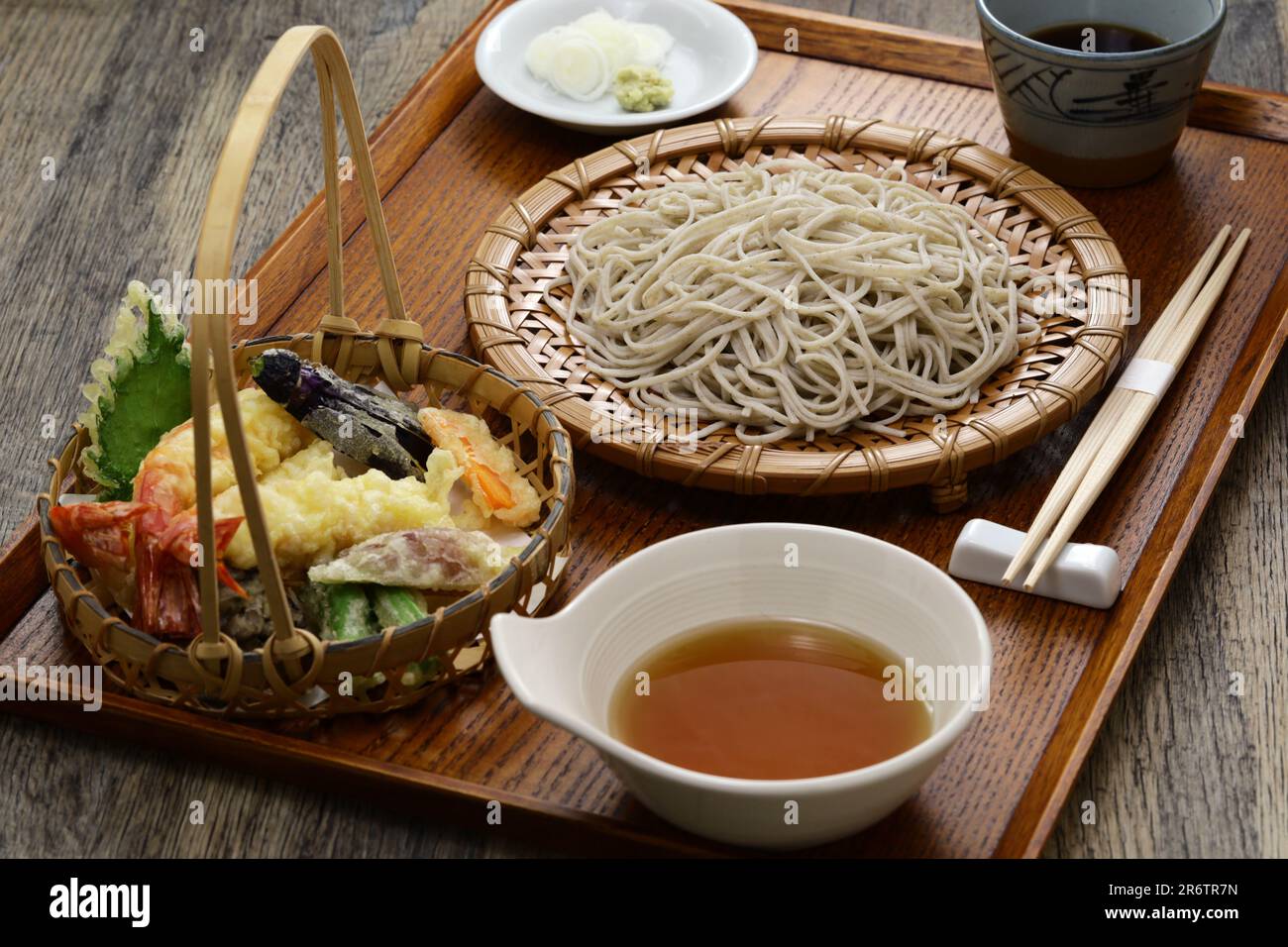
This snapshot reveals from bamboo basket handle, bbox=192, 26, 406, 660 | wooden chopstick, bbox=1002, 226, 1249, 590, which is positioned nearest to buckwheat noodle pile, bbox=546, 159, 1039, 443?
wooden chopstick, bbox=1002, 226, 1249, 590

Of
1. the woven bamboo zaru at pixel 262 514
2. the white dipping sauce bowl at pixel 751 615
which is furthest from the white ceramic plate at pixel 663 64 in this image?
the white dipping sauce bowl at pixel 751 615

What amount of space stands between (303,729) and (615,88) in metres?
1.45

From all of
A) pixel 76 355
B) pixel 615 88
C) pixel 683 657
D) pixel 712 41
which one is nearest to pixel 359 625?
pixel 683 657

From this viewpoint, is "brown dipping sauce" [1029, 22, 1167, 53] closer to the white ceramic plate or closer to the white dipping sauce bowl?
the white ceramic plate

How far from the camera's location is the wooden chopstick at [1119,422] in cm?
181

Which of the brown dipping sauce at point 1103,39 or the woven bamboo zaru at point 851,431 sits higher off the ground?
the brown dipping sauce at point 1103,39

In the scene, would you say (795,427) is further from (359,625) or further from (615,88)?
(615,88)

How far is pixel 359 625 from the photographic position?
1.64 metres

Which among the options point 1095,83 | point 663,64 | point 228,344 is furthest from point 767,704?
point 663,64

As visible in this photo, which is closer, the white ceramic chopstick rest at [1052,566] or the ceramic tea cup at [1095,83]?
the white ceramic chopstick rest at [1052,566]

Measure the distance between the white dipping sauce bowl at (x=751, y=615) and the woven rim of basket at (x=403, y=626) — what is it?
11 centimetres

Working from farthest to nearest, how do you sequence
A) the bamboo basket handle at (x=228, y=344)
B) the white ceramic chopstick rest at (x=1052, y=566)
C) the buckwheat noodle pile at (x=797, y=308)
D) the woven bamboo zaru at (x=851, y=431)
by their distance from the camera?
the buckwheat noodle pile at (x=797, y=308) → the woven bamboo zaru at (x=851, y=431) → the white ceramic chopstick rest at (x=1052, y=566) → the bamboo basket handle at (x=228, y=344)

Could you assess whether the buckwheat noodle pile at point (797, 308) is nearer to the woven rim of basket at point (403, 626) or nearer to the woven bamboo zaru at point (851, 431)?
the woven bamboo zaru at point (851, 431)

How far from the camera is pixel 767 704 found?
5.15ft
